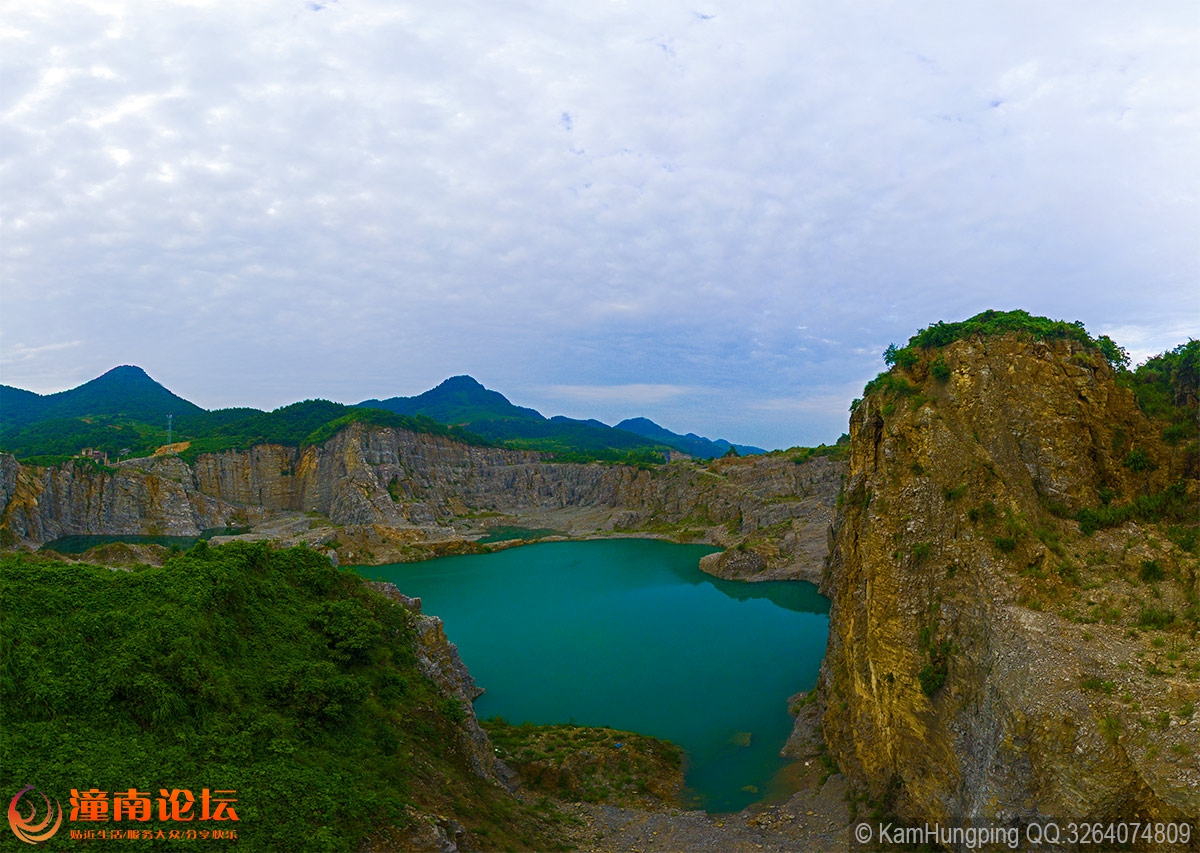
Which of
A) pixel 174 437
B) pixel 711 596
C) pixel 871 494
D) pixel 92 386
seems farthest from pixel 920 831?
pixel 92 386

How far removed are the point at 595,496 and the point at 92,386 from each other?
143 metres

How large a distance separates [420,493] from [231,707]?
274 ft

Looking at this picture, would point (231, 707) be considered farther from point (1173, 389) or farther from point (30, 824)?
point (1173, 389)

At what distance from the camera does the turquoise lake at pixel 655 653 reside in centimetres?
2264

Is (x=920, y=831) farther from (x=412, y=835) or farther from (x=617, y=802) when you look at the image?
(x=412, y=835)

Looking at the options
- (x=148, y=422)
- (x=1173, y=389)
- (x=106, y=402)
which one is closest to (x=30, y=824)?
(x=1173, y=389)

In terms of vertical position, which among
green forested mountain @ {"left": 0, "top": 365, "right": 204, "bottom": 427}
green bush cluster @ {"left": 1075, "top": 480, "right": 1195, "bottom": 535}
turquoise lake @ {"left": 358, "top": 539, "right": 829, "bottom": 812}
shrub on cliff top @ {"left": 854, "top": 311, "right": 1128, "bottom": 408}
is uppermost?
green forested mountain @ {"left": 0, "top": 365, "right": 204, "bottom": 427}

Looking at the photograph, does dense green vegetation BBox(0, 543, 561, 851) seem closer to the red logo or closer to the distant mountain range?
the red logo

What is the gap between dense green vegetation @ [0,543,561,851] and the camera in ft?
30.6

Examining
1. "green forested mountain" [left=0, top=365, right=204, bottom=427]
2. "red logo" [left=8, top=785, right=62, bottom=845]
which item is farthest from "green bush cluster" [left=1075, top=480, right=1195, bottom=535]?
"green forested mountain" [left=0, top=365, right=204, bottom=427]

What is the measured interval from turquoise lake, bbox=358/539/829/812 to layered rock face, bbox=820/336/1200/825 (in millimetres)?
5546

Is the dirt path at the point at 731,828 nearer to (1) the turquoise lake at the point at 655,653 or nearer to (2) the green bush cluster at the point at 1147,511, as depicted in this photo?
(1) the turquoise lake at the point at 655,653

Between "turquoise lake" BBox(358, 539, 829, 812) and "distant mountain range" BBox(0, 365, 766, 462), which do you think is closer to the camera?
"turquoise lake" BBox(358, 539, 829, 812)

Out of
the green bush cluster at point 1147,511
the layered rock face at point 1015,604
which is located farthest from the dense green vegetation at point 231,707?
the green bush cluster at point 1147,511
